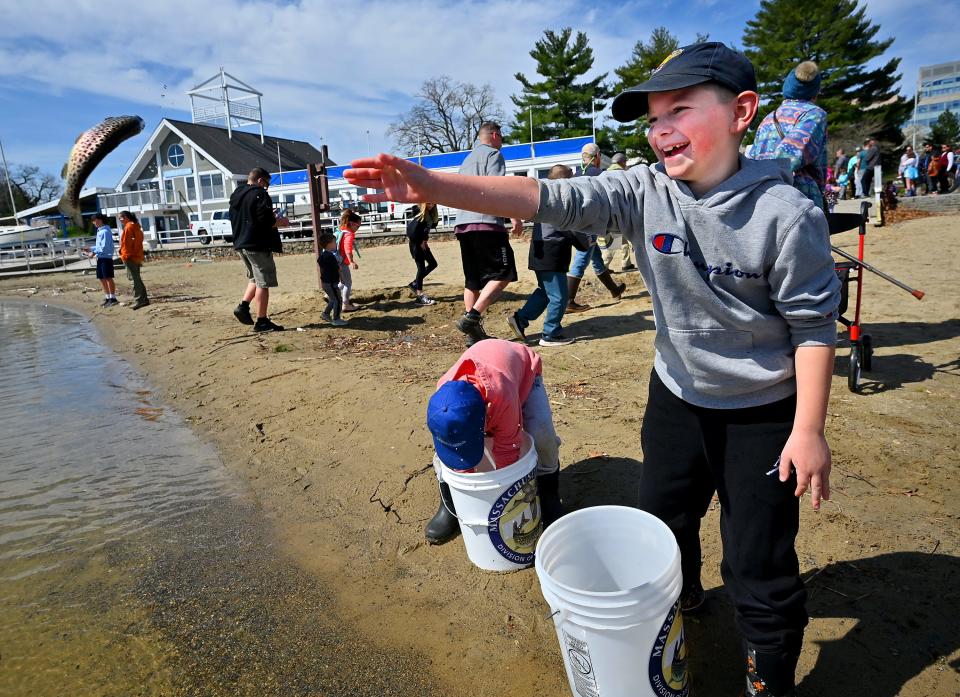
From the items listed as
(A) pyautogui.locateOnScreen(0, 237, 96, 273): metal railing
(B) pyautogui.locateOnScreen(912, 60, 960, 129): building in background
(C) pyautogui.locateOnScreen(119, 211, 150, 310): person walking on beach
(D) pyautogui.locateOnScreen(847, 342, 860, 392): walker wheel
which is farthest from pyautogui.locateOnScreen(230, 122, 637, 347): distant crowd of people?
(B) pyautogui.locateOnScreen(912, 60, 960, 129): building in background

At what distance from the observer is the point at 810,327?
5.16 feet

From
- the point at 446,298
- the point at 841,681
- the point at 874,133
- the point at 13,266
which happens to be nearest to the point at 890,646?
the point at 841,681

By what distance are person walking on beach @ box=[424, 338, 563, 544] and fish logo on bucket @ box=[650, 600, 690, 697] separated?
87 cm

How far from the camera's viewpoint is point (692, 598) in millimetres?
2236

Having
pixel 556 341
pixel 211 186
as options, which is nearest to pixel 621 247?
pixel 556 341

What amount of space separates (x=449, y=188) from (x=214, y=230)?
35.3 m

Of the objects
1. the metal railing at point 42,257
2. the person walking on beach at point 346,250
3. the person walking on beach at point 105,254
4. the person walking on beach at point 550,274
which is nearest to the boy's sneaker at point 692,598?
the person walking on beach at point 550,274

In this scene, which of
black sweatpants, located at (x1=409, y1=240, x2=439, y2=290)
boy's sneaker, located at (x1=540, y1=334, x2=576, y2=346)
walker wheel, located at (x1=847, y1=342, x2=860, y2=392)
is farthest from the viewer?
black sweatpants, located at (x1=409, y1=240, x2=439, y2=290)

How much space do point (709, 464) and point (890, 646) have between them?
98 centimetres

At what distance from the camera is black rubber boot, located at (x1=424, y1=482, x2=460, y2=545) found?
2.86m

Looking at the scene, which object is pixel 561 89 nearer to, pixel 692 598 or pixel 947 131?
pixel 947 131

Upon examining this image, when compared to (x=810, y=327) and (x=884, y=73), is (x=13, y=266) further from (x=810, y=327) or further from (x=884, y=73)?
(x=884, y=73)

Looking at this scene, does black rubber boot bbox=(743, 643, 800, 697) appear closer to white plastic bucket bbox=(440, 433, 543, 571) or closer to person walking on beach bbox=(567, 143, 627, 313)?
white plastic bucket bbox=(440, 433, 543, 571)

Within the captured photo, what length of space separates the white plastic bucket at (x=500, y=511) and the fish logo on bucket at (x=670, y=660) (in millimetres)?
869
